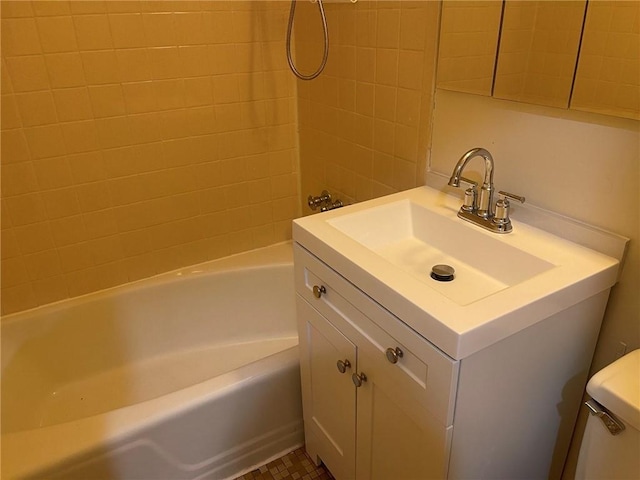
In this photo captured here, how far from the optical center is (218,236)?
6.68 ft

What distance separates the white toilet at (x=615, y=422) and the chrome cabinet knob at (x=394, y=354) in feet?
1.10

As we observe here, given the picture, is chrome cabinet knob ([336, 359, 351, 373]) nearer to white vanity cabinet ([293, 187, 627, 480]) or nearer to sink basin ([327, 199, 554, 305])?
white vanity cabinet ([293, 187, 627, 480])

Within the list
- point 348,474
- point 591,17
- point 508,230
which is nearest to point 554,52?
point 591,17

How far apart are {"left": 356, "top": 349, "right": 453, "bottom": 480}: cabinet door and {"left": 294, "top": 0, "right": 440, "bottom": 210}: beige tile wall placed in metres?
0.65

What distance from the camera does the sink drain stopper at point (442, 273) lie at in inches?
44.9

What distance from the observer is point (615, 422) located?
0.86 m

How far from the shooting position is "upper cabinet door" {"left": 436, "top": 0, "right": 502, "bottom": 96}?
3.92 ft

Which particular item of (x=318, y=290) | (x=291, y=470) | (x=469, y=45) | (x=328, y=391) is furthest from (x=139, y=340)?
(x=469, y=45)

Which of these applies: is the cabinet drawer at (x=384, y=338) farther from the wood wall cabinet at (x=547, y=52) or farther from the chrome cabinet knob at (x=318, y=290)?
the wood wall cabinet at (x=547, y=52)

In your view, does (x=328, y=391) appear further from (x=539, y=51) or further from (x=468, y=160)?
(x=539, y=51)

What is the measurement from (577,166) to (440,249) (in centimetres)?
37

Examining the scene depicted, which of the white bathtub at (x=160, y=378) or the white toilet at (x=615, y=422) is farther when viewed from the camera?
the white bathtub at (x=160, y=378)

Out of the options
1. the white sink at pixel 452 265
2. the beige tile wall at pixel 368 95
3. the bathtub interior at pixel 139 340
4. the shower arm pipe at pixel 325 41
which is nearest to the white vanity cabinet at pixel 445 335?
the white sink at pixel 452 265

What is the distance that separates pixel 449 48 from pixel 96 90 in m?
1.10
